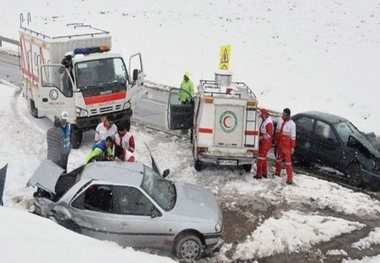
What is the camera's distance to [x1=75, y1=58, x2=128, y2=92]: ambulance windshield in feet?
52.4

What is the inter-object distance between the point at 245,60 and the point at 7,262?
912 inches

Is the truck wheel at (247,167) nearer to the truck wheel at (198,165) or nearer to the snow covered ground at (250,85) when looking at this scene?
the snow covered ground at (250,85)

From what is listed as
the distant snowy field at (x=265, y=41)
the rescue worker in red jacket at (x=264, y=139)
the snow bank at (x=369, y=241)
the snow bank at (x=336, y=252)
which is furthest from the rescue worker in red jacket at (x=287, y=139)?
the distant snowy field at (x=265, y=41)

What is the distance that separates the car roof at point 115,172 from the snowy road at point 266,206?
209 cm

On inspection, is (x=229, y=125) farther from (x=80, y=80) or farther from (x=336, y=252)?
(x=80, y=80)

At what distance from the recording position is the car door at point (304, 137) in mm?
15461

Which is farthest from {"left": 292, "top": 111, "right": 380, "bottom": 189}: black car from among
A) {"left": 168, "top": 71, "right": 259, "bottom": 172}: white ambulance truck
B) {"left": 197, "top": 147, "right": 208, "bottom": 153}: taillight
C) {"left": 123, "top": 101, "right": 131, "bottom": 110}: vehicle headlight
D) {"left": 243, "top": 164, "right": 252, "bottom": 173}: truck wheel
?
{"left": 123, "top": 101, "right": 131, "bottom": 110}: vehicle headlight

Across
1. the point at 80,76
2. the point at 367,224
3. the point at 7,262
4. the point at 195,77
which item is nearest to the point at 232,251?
the point at 367,224

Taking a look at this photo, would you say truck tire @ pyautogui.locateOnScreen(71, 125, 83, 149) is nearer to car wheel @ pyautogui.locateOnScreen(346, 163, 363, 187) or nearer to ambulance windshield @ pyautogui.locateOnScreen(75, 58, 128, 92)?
ambulance windshield @ pyautogui.locateOnScreen(75, 58, 128, 92)

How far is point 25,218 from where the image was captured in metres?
8.56

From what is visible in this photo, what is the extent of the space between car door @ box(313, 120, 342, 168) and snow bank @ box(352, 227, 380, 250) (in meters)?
3.40

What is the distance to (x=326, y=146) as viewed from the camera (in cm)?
A: 1504

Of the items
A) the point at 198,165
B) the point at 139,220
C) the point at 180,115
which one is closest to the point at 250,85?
the point at 180,115

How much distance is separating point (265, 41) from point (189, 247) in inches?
873
